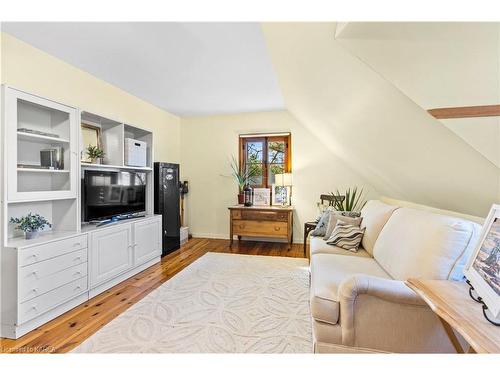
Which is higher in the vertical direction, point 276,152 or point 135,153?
point 276,152

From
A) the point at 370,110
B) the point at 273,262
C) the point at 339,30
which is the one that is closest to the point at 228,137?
the point at 273,262

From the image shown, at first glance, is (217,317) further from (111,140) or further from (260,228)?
(111,140)

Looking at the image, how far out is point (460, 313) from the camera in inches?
34.4

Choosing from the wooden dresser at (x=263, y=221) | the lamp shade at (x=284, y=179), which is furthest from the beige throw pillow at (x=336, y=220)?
the lamp shade at (x=284, y=179)

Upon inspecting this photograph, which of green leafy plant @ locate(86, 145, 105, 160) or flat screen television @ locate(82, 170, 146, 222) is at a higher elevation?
green leafy plant @ locate(86, 145, 105, 160)

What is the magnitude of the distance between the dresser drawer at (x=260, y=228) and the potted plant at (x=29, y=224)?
273 cm

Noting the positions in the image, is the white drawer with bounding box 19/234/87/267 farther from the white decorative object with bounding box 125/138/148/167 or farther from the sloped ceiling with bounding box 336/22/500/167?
the sloped ceiling with bounding box 336/22/500/167

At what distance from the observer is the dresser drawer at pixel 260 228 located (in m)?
4.12

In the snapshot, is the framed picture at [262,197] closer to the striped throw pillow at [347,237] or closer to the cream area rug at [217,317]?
the cream area rug at [217,317]

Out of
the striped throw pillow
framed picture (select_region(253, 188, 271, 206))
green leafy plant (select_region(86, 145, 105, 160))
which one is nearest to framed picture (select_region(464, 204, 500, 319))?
the striped throw pillow

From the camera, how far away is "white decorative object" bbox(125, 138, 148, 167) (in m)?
3.10

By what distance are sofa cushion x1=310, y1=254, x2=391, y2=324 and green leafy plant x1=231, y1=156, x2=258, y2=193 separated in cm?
255

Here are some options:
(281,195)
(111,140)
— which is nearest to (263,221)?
(281,195)

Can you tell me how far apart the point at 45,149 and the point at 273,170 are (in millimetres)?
3353
